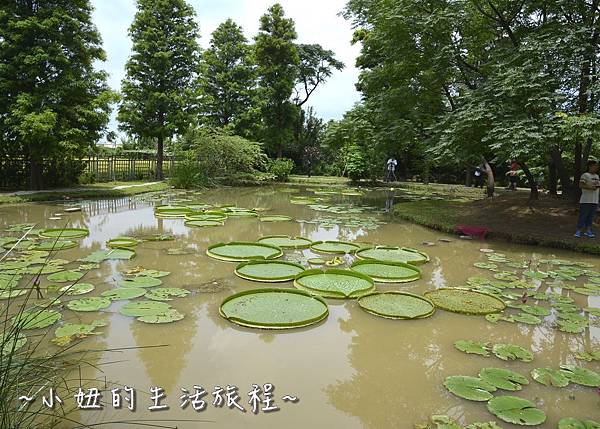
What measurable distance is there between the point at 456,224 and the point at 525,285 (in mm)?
3780

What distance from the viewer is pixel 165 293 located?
15.0 ft

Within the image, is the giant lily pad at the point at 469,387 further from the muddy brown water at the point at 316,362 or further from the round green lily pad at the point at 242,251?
the round green lily pad at the point at 242,251

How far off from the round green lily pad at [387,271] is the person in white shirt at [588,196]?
13.2 ft

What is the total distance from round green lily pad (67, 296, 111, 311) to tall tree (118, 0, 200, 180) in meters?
14.9

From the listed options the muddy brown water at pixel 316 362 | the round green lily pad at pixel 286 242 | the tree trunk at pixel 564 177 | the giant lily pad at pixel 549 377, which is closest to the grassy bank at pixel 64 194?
the muddy brown water at pixel 316 362

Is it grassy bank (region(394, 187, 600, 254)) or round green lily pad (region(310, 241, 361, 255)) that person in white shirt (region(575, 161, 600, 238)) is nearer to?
grassy bank (region(394, 187, 600, 254))

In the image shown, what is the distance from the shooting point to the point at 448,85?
12.0 metres

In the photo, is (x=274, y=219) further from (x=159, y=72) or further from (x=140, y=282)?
(x=159, y=72)

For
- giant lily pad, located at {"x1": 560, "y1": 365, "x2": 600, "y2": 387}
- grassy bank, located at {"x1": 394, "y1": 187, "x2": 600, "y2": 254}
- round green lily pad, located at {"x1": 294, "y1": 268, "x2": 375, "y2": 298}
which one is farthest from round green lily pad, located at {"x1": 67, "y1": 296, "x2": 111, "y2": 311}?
grassy bank, located at {"x1": 394, "y1": 187, "x2": 600, "y2": 254}

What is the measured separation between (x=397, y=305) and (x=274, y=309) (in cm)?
136

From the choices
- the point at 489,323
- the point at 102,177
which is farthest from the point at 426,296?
the point at 102,177

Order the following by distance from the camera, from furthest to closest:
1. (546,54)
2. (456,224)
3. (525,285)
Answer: (456,224)
(546,54)
(525,285)

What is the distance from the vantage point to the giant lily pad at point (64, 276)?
15.8 ft

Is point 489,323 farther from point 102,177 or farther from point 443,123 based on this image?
point 102,177
